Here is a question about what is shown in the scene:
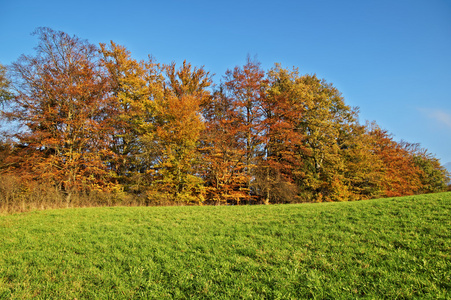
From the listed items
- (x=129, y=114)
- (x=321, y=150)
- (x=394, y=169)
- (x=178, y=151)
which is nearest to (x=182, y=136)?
(x=178, y=151)

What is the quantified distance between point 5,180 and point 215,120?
60.2 ft

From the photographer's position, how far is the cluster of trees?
66.7ft

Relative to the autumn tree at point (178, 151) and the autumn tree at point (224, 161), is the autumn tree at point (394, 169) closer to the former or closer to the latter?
the autumn tree at point (224, 161)

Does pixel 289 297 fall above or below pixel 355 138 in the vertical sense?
below

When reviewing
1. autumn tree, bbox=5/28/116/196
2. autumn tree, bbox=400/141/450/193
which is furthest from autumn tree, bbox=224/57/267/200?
autumn tree, bbox=400/141/450/193

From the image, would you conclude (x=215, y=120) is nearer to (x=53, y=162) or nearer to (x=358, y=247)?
(x=53, y=162)

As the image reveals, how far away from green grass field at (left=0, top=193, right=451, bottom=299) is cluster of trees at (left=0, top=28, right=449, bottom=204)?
13.1 meters

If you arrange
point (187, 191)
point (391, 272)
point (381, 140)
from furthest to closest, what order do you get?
1. point (381, 140)
2. point (187, 191)
3. point (391, 272)

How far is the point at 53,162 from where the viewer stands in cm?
1973

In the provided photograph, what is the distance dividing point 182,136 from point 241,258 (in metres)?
16.8

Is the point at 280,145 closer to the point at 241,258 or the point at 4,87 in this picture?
the point at 241,258

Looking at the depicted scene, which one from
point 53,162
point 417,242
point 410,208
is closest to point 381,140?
point 410,208

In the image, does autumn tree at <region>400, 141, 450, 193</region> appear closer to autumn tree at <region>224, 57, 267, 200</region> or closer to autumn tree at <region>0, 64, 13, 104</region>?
autumn tree at <region>224, 57, 267, 200</region>

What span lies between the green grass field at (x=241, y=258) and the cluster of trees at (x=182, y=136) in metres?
13.1
